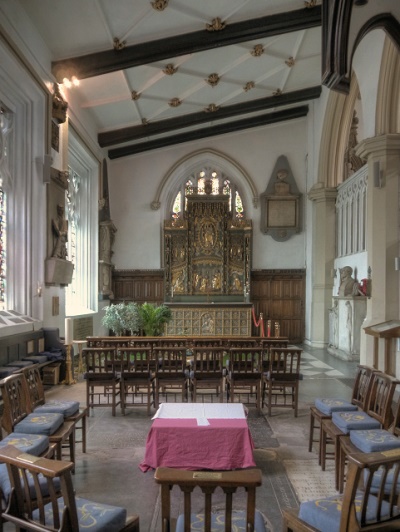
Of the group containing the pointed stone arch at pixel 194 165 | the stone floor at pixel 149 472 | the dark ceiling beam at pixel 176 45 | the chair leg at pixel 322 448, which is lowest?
the stone floor at pixel 149 472

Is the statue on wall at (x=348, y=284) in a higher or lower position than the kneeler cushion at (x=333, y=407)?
higher

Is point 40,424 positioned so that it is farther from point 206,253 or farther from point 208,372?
point 206,253

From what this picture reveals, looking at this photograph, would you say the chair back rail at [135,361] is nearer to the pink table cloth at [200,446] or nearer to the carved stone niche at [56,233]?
the pink table cloth at [200,446]

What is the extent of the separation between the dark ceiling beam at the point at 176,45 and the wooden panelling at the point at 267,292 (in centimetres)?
722

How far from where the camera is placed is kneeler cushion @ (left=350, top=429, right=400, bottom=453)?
330 cm

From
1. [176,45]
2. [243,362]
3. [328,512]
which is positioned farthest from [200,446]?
[176,45]

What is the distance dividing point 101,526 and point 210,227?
40.9ft

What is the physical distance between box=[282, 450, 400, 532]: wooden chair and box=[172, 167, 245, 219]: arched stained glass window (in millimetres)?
13018

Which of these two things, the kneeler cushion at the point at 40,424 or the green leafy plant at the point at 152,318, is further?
the green leafy plant at the point at 152,318

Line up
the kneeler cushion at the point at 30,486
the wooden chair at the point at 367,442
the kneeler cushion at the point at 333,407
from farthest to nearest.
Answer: the kneeler cushion at the point at 333,407 < the wooden chair at the point at 367,442 < the kneeler cushion at the point at 30,486

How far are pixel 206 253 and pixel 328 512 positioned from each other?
12.2 m

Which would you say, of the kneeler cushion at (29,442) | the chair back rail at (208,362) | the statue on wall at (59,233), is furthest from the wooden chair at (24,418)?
the statue on wall at (59,233)

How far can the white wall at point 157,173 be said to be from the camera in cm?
Answer: 1495

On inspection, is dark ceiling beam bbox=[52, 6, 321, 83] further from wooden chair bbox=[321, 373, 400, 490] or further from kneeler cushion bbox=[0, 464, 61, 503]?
kneeler cushion bbox=[0, 464, 61, 503]
